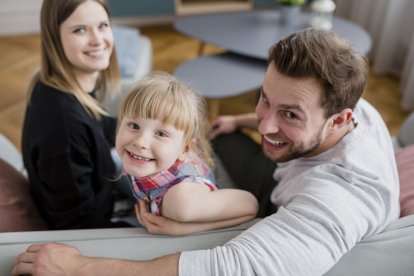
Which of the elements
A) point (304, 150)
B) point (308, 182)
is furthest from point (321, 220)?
point (304, 150)

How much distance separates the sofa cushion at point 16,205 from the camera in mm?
1112

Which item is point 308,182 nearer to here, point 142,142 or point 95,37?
point 142,142

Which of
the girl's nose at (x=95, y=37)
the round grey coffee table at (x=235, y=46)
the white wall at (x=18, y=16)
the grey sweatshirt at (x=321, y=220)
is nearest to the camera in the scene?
the grey sweatshirt at (x=321, y=220)

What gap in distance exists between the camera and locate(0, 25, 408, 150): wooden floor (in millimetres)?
2447

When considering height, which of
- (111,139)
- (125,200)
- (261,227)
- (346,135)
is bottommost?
(125,200)

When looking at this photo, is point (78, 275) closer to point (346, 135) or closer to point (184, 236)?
point (184, 236)

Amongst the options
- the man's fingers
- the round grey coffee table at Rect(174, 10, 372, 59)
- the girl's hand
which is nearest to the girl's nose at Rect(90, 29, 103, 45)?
the girl's hand

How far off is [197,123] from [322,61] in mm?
331

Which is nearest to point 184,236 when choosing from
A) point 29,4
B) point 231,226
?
point 231,226

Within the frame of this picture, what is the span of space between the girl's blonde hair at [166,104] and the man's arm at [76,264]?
310 mm

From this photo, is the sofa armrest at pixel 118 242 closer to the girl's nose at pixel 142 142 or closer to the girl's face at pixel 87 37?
the girl's nose at pixel 142 142

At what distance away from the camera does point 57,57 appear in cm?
122

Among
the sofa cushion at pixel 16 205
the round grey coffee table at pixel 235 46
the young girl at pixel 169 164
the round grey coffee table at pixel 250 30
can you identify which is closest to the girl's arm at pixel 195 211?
the young girl at pixel 169 164

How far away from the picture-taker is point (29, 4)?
338 centimetres
